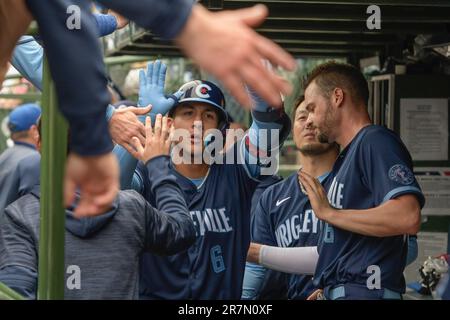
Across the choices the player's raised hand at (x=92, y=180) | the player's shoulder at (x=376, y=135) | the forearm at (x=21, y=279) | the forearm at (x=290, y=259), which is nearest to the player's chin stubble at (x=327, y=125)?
the player's shoulder at (x=376, y=135)

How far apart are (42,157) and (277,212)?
85.6 inches

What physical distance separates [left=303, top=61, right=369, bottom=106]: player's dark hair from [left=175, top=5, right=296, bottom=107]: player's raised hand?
117 inches

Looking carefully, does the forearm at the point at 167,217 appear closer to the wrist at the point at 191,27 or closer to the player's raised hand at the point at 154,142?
the player's raised hand at the point at 154,142

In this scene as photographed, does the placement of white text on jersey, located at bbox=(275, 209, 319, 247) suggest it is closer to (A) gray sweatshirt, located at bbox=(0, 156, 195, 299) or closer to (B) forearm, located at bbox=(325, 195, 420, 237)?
(B) forearm, located at bbox=(325, 195, 420, 237)

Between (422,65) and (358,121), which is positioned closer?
(358,121)

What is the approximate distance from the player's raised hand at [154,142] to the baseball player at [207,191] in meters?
0.20

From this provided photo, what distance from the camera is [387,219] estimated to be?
13.0 ft

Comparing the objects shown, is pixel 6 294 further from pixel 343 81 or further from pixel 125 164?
pixel 343 81

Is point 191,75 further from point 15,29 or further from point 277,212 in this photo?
point 15,29

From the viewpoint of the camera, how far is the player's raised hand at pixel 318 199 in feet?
13.6

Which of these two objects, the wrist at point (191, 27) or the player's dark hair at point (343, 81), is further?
the player's dark hair at point (343, 81)

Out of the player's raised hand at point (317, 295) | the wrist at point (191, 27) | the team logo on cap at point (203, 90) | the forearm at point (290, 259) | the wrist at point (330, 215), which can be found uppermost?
the team logo on cap at point (203, 90)
